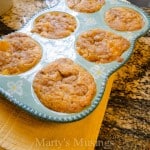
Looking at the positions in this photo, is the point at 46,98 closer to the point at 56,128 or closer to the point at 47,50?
the point at 56,128

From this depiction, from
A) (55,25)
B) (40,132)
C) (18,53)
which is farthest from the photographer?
(55,25)

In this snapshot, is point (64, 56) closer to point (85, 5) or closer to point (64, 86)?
point (64, 86)

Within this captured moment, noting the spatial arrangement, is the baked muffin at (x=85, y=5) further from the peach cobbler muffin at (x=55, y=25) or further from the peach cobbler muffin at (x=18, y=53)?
the peach cobbler muffin at (x=18, y=53)

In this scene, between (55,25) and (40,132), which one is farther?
(55,25)

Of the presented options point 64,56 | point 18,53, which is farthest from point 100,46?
point 18,53

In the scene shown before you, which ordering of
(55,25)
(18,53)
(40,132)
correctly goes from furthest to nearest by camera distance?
(55,25), (18,53), (40,132)

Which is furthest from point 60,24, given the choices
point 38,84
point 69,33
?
point 38,84

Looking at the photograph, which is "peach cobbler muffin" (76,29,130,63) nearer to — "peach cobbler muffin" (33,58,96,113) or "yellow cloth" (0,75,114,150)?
Result: "peach cobbler muffin" (33,58,96,113)
